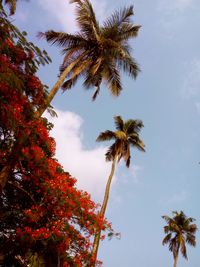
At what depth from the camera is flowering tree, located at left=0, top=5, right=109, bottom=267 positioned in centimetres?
1239

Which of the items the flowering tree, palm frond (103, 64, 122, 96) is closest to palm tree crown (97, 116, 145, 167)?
palm frond (103, 64, 122, 96)

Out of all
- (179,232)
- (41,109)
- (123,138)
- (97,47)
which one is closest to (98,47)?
(97,47)

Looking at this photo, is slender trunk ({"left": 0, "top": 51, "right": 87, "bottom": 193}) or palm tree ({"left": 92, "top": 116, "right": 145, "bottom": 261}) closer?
slender trunk ({"left": 0, "top": 51, "right": 87, "bottom": 193})

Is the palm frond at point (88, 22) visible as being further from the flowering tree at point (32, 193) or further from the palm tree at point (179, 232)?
the palm tree at point (179, 232)

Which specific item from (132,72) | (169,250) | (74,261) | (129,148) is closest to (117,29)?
(132,72)

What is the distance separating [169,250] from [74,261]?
33.0 meters

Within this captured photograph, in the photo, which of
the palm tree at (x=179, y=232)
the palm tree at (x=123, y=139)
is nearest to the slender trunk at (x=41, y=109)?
the palm tree at (x=123, y=139)

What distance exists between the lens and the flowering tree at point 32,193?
1239 cm

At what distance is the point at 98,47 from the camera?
1831 centimetres

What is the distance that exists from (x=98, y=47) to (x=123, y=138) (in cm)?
1341

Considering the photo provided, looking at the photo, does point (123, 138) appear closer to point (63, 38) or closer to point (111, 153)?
point (111, 153)

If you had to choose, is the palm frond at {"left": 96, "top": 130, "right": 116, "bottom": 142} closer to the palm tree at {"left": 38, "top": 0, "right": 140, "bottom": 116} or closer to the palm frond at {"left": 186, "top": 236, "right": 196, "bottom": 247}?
the palm tree at {"left": 38, "top": 0, "right": 140, "bottom": 116}

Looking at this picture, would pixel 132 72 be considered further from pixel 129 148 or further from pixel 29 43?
pixel 129 148

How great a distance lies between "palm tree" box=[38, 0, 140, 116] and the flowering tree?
489cm
